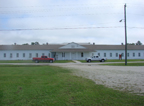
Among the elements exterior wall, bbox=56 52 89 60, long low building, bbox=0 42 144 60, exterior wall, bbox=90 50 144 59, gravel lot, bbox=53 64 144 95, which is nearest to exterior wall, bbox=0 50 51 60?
long low building, bbox=0 42 144 60

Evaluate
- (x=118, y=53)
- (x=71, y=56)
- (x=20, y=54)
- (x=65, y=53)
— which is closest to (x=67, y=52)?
(x=65, y=53)

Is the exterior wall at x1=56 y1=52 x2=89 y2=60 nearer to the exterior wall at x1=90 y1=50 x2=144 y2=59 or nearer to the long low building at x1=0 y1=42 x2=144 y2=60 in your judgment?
the long low building at x1=0 y1=42 x2=144 y2=60

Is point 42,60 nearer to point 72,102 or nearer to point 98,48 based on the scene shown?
point 98,48

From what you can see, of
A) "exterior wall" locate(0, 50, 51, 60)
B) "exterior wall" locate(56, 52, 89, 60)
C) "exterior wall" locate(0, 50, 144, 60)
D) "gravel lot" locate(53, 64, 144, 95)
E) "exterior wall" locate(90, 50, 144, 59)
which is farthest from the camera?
"exterior wall" locate(90, 50, 144, 59)

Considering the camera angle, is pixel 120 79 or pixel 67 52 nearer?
pixel 120 79

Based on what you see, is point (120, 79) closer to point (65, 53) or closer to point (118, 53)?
point (65, 53)

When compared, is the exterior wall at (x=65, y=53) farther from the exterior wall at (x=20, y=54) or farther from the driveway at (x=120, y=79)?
the driveway at (x=120, y=79)

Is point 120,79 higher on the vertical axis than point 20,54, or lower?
lower

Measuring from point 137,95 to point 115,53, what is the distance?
151ft

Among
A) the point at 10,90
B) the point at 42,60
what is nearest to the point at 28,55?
the point at 42,60

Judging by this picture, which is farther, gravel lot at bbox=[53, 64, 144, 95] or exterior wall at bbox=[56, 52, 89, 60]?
exterior wall at bbox=[56, 52, 89, 60]

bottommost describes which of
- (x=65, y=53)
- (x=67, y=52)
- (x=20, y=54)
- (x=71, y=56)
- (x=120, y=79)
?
(x=120, y=79)

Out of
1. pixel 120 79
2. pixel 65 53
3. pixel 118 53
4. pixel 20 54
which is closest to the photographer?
pixel 120 79

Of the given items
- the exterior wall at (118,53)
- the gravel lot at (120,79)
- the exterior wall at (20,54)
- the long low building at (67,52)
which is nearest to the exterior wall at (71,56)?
the long low building at (67,52)
